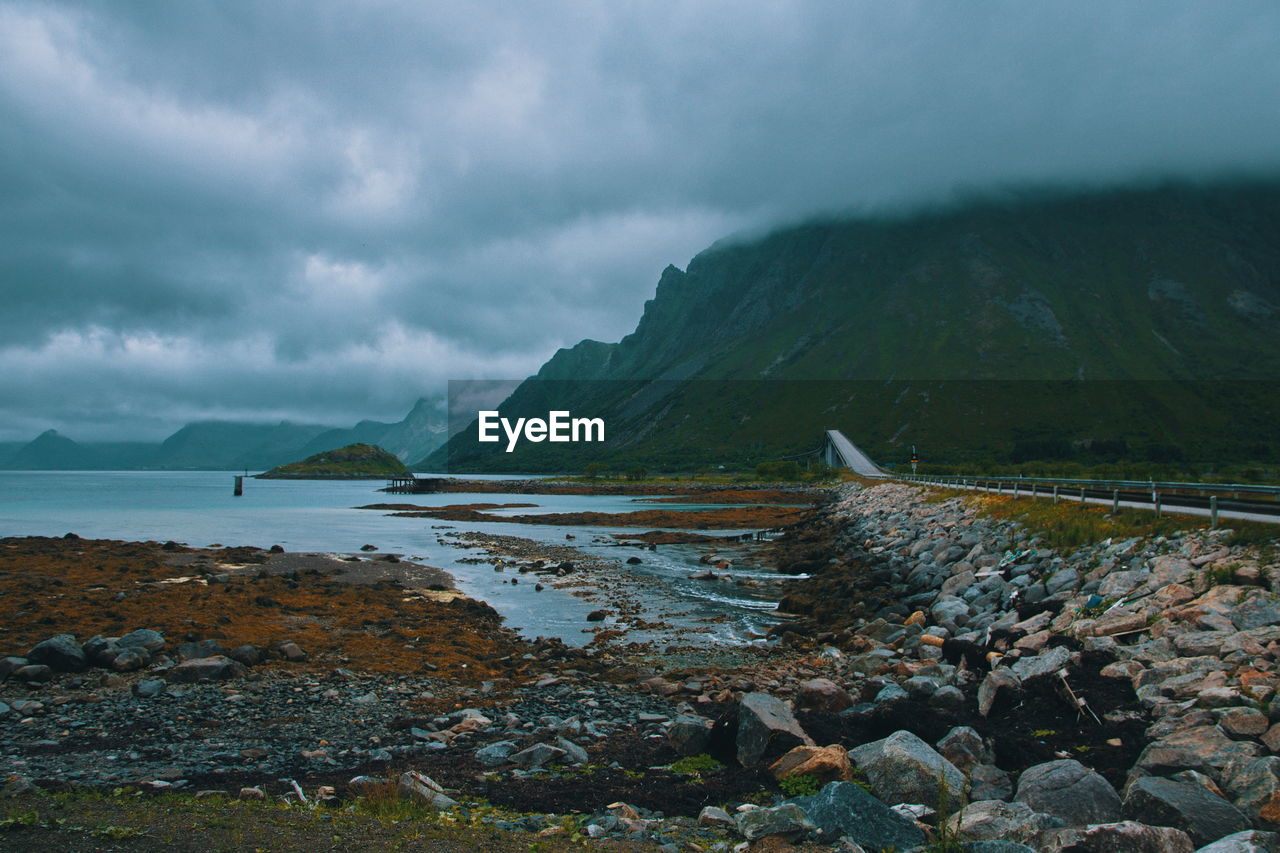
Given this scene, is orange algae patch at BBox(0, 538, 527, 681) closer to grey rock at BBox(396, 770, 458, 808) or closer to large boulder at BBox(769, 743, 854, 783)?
grey rock at BBox(396, 770, 458, 808)

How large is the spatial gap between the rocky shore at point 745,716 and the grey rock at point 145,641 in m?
0.09

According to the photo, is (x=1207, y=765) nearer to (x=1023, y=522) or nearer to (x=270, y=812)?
(x=270, y=812)

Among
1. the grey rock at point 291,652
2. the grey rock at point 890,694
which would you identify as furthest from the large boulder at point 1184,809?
the grey rock at point 291,652

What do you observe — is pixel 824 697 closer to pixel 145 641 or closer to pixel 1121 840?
pixel 1121 840

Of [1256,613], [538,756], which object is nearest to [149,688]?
[538,756]

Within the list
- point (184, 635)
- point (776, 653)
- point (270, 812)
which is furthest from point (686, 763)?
point (184, 635)

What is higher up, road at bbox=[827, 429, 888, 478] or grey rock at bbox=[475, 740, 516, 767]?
road at bbox=[827, 429, 888, 478]

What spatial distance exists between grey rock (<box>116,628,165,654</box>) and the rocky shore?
94 millimetres

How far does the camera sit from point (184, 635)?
66.5ft

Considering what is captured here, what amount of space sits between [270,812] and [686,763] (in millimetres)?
6219

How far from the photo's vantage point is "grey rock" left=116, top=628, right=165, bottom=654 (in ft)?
59.8

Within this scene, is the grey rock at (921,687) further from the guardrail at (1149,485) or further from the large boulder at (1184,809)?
the guardrail at (1149,485)

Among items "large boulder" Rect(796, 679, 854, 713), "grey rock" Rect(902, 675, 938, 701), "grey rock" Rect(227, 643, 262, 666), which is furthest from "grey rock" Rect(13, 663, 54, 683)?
"grey rock" Rect(902, 675, 938, 701)

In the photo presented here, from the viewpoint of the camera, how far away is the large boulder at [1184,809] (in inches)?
296
